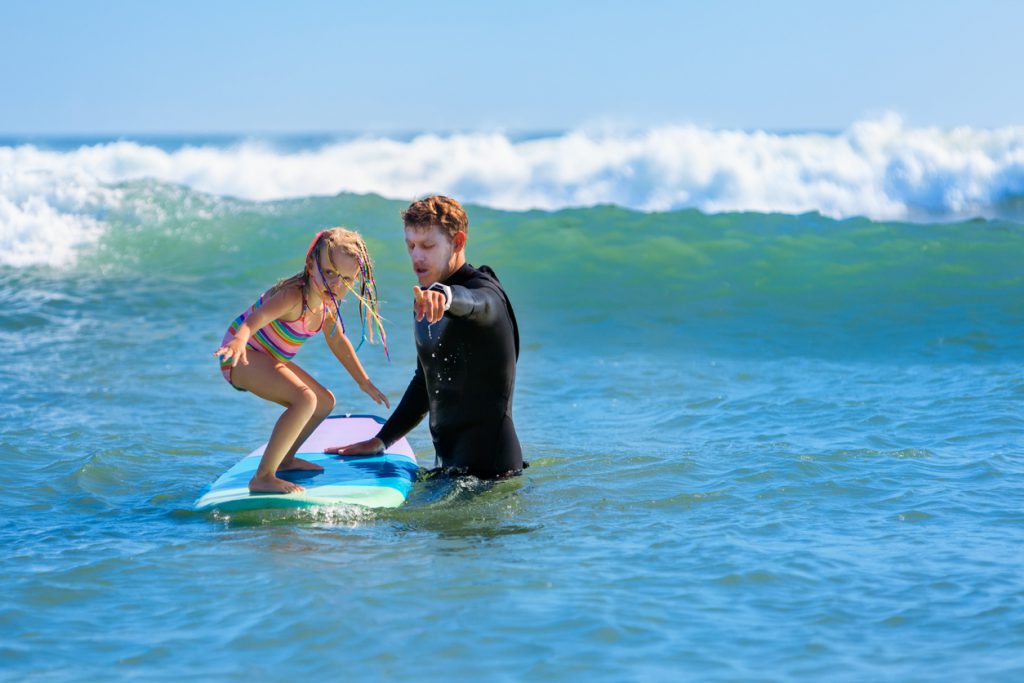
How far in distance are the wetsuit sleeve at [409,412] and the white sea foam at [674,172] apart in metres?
13.0

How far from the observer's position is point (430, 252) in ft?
16.0

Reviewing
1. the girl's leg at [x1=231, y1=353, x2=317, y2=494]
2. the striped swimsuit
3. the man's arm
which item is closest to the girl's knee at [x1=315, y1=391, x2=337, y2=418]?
the girl's leg at [x1=231, y1=353, x2=317, y2=494]

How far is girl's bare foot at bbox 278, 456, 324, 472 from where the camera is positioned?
528 centimetres

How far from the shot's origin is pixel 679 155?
23.3 m

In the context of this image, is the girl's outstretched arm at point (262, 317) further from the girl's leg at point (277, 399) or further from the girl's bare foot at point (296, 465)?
the girl's bare foot at point (296, 465)

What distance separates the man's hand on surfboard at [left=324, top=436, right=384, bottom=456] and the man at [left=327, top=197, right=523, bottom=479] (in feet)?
1.65

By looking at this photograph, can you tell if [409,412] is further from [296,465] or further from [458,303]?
[458,303]

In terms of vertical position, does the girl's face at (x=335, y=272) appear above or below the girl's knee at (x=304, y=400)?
above

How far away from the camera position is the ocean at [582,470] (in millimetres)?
3604

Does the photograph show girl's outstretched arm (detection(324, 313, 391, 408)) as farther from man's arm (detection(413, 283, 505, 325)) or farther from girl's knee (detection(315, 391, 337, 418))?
man's arm (detection(413, 283, 505, 325))

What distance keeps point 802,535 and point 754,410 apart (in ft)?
8.82

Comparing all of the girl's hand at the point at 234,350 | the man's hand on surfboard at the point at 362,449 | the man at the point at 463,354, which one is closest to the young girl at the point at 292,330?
the girl's hand at the point at 234,350

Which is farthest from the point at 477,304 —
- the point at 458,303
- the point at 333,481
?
the point at 333,481

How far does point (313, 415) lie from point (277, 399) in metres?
0.28
